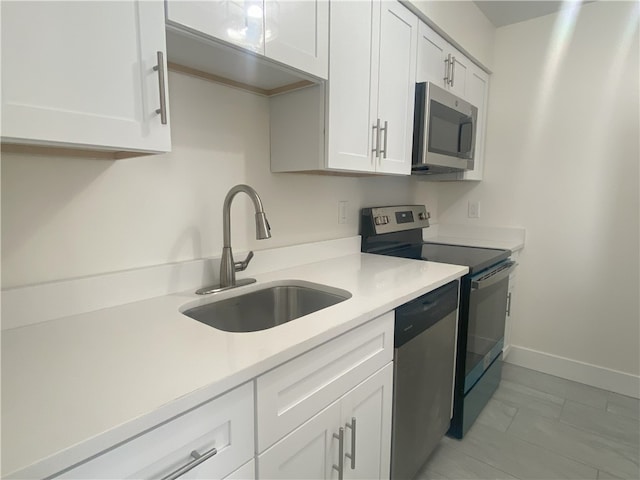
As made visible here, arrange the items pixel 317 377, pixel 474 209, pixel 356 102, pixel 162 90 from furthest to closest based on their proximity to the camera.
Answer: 1. pixel 474 209
2. pixel 356 102
3. pixel 317 377
4. pixel 162 90

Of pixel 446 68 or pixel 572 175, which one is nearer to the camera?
pixel 446 68

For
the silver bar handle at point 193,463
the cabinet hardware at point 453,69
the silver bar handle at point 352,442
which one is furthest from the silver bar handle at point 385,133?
the silver bar handle at point 193,463

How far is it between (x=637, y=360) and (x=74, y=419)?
9.61ft

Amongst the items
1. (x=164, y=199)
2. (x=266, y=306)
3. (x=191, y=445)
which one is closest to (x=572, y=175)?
(x=266, y=306)

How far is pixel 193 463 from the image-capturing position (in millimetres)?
635

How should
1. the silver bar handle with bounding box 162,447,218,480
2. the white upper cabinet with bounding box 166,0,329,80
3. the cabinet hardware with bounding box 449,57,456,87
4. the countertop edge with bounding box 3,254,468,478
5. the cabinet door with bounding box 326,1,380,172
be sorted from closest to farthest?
the countertop edge with bounding box 3,254,468,478 → the silver bar handle with bounding box 162,447,218,480 → the white upper cabinet with bounding box 166,0,329,80 → the cabinet door with bounding box 326,1,380,172 → the cabinet hardware with bounding box 449,57,456,87

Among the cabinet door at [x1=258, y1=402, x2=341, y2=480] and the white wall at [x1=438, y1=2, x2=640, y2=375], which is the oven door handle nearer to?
the white wall at [x1=438, y1=2, x2=640, y2=375]

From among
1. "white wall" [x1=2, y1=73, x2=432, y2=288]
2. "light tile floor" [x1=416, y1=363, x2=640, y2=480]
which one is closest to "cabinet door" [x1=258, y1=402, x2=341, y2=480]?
"white wall" [x1=2, y1=73, x2=432, y2=288]

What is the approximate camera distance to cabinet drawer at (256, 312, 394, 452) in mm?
775

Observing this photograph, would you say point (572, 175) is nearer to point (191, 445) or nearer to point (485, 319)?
point (485, 319)

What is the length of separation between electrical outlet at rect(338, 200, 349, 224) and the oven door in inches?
28.5

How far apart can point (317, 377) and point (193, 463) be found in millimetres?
355

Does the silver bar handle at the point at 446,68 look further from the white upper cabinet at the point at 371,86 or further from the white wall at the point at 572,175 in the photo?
the white wall at the point at 572,175

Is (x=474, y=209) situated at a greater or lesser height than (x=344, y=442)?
greater
